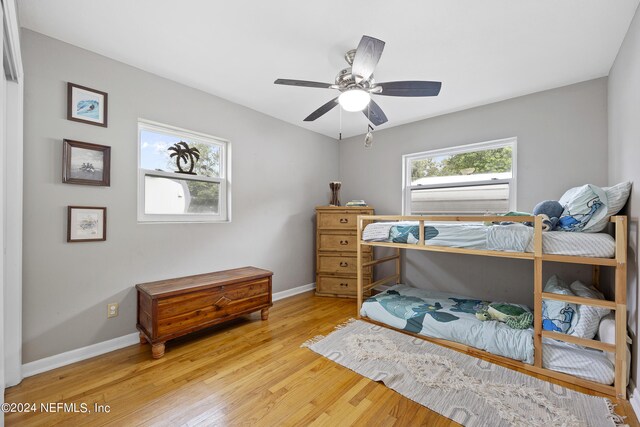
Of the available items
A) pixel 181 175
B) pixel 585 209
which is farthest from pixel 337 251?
pixel 585 209

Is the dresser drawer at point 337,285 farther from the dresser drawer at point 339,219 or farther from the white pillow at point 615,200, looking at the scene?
the white pillow at point 615,200

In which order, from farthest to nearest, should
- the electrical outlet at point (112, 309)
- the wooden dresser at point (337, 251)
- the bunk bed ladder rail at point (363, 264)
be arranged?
1. the wooden dresser at point (337, 251)
2. the bunk bed ladder rail at point (363, 264)
3. the electrical outlet at point (112, 309)

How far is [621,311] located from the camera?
1720mm

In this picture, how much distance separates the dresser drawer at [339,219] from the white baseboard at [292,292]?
0.93 m

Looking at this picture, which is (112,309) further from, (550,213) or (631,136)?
(631,136)

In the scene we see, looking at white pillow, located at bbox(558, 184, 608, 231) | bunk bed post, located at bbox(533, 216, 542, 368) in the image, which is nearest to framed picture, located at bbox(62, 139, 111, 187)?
bunk bed post, located at bbox(533, 216, 542, 368)

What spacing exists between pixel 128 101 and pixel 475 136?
356 cm

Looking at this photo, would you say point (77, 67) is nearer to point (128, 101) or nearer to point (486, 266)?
point (128, 101)

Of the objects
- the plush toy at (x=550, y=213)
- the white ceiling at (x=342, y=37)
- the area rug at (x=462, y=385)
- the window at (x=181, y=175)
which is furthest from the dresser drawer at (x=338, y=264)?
the white ceiling at (x=342, y=37)

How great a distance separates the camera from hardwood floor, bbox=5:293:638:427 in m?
1.54

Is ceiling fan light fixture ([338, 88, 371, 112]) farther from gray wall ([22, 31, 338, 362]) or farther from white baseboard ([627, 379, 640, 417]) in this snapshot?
white baseboard ([627, 379, 640, 417])

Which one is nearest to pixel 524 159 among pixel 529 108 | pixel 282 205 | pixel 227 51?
pixel 529 108

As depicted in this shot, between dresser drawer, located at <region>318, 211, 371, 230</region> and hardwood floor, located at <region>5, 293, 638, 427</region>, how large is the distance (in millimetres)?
1730

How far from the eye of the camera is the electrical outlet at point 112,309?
2253 millimetres
